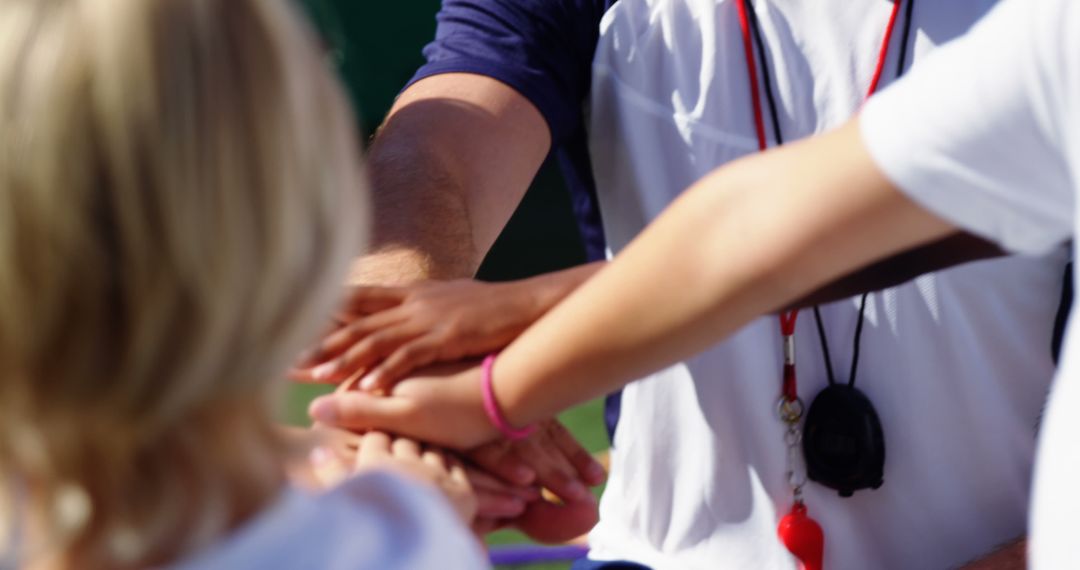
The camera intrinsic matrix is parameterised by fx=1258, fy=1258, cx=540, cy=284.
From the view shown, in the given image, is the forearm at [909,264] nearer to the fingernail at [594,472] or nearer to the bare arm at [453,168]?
the fingernail at [594,472]

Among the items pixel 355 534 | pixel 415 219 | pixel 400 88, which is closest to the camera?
pixel 355 534

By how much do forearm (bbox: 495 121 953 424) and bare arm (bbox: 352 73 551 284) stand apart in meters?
0.41

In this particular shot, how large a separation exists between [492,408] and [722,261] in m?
0.31

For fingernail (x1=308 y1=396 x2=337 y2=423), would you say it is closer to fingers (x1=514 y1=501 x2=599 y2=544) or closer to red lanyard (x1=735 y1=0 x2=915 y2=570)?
fingers (x1=514 y1=501 x2=599 y2=544)

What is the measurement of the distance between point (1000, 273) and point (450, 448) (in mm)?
669

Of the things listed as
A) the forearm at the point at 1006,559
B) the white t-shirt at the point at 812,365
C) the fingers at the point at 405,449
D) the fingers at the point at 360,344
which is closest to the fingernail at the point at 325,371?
the fingers at the point at 360,344

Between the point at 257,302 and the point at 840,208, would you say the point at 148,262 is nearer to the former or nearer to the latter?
the point at 257,302

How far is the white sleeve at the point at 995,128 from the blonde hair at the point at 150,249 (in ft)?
1.25

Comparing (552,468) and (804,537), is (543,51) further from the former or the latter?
(804,537)

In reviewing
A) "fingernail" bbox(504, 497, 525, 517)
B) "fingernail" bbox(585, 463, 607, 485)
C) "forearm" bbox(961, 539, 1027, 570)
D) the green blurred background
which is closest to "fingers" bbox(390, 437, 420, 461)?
"fingernail" bbox(504, 497, 525, 517)

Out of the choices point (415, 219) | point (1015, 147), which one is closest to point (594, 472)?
point (415, 219)

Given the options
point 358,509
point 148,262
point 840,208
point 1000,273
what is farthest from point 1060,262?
point 148,262

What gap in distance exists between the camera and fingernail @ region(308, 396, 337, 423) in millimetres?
1228

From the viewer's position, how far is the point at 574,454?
1.31 metres
